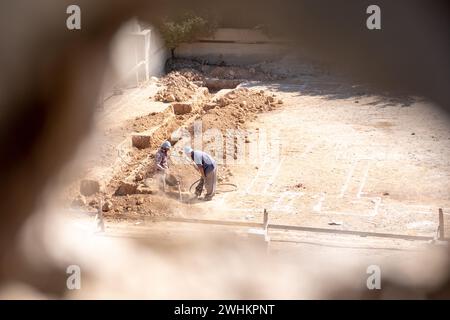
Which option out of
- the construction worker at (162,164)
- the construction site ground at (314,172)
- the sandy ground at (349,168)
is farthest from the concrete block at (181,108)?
the construction worker at (162,164)

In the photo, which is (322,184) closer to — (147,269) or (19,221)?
(147,269)

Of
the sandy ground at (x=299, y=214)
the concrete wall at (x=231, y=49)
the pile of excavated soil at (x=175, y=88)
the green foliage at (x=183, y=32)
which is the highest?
the green foliage at (x=183, y=32)

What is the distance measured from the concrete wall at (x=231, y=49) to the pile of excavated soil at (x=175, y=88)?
1808 millimetres

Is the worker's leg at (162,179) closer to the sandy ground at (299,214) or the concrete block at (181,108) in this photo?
the sandy ground at (299,214)

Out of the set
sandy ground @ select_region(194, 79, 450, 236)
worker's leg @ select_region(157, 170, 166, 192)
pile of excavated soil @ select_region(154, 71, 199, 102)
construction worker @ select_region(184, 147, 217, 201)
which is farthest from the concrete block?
construction worker @ select_region(184, 147, 217, 201)

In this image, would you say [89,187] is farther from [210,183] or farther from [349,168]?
[349,168]

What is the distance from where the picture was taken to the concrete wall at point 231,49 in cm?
1992

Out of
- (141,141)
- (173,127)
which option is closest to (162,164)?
(141,141)

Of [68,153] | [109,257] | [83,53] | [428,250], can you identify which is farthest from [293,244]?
[83,53]

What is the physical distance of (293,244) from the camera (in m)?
9.59

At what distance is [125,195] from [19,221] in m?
5.96

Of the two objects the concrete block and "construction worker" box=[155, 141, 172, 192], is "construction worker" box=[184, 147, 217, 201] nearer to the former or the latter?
"construction worker" box=[155, 141, 172, 192]

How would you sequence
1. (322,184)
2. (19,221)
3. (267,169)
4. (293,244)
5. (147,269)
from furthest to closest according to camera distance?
1. (267,169)
2. (322,184)
3. (293,244)
4. (147,269)
5. (19,221)

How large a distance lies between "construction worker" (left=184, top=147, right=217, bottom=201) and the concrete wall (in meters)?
8.21
